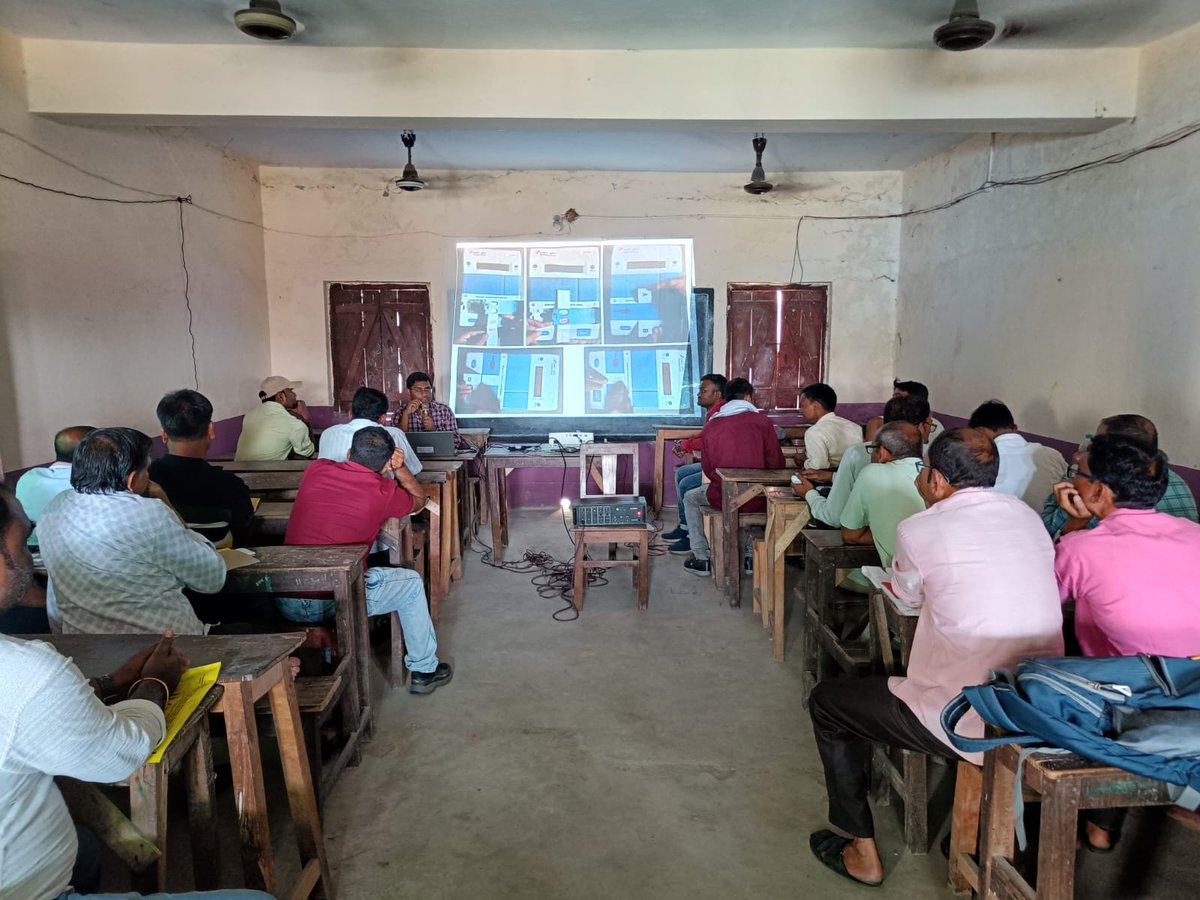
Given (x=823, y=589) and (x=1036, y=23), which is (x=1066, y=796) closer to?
(x=823, y=589)

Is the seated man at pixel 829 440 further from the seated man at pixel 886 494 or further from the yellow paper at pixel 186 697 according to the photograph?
the yellow paper at pixel 186 697

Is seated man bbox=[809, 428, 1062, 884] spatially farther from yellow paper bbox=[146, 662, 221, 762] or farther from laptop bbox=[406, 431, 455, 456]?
laptop bbox=[406, 431, 455, 456]

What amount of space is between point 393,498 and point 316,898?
1367 mm

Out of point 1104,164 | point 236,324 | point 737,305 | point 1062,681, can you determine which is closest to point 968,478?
point 1062,681

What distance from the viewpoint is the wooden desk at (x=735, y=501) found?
3693 mm

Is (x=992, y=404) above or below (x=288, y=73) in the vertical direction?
below

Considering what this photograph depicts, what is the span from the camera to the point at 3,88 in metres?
3.24

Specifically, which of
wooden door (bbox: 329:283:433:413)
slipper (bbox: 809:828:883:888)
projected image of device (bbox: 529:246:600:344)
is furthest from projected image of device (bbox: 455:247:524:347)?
slipper (bbox: 809:828:883:888)

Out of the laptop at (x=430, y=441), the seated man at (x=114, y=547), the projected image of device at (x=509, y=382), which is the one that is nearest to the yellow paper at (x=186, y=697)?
the seated man at (x=114, y=547)

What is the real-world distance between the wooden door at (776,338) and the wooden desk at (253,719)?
5059mm

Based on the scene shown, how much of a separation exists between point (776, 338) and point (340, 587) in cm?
478

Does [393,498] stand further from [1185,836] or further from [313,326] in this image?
[313,326]

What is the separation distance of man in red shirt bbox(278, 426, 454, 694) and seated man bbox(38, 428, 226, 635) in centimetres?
63

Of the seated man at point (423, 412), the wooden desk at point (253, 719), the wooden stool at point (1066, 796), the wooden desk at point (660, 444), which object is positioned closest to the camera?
the wooden stool at point (1066, 796)
